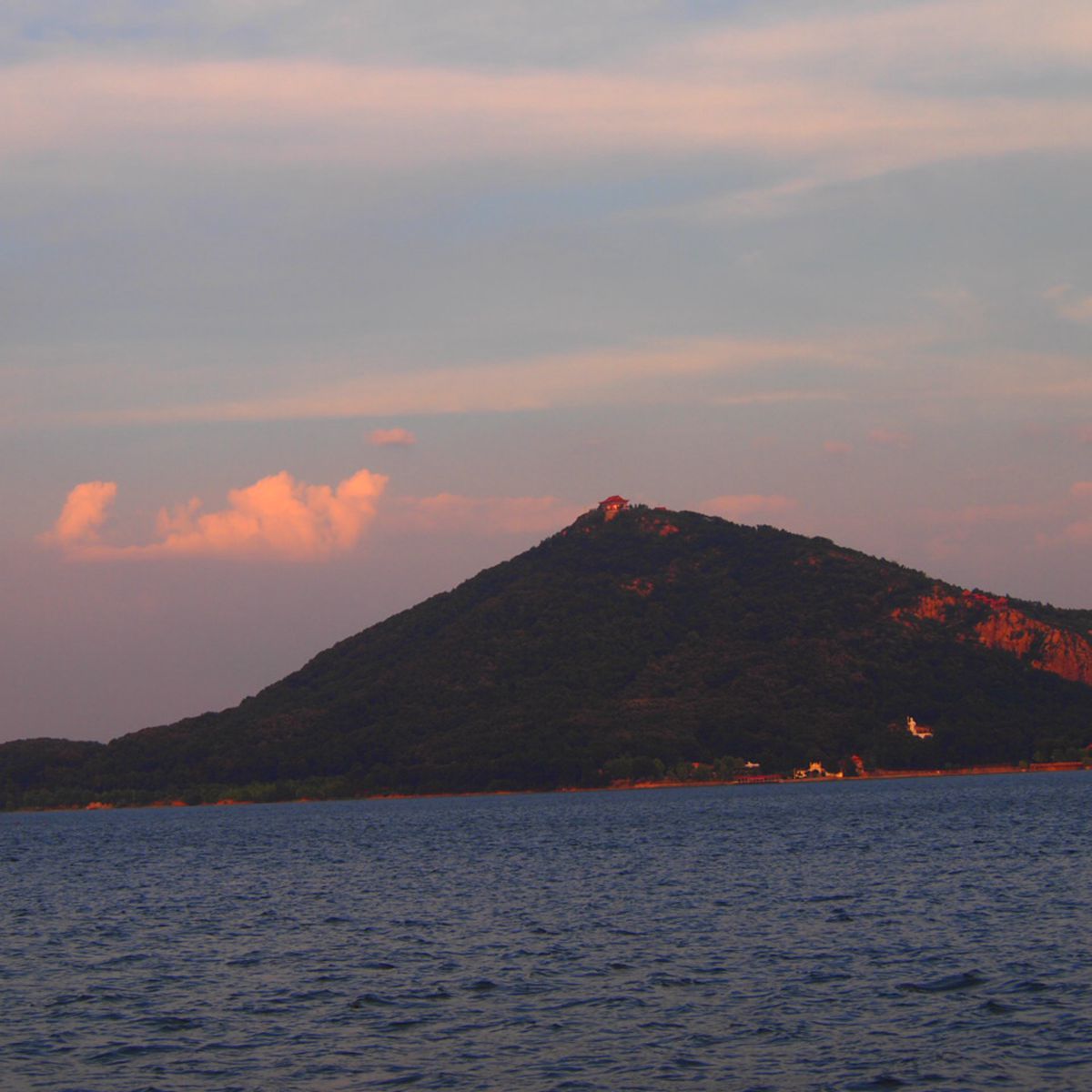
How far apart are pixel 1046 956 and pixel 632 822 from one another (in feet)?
355

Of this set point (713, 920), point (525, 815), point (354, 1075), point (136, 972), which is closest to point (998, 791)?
point (525, 815)

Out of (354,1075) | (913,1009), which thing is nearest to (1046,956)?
(913,1009)

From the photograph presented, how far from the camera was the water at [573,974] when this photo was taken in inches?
1371

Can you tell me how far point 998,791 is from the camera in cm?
19588

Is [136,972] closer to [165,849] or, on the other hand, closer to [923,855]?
[923,855]

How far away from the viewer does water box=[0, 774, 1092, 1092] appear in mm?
34812

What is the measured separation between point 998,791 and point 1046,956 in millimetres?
156422

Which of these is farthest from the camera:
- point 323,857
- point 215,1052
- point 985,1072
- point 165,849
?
point 165,849

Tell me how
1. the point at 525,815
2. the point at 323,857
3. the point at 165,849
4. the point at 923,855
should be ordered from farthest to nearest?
the point at 525,815 → the point at 165,849 → the point at 323,857 → the point at 923,855

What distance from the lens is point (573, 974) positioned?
47.4 m

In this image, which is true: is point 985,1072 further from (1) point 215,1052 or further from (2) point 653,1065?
(1) point 215,1052

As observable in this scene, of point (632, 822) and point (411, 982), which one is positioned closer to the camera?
point (411, 982)

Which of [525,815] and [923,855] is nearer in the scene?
[923,855]

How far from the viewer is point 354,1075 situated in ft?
113
